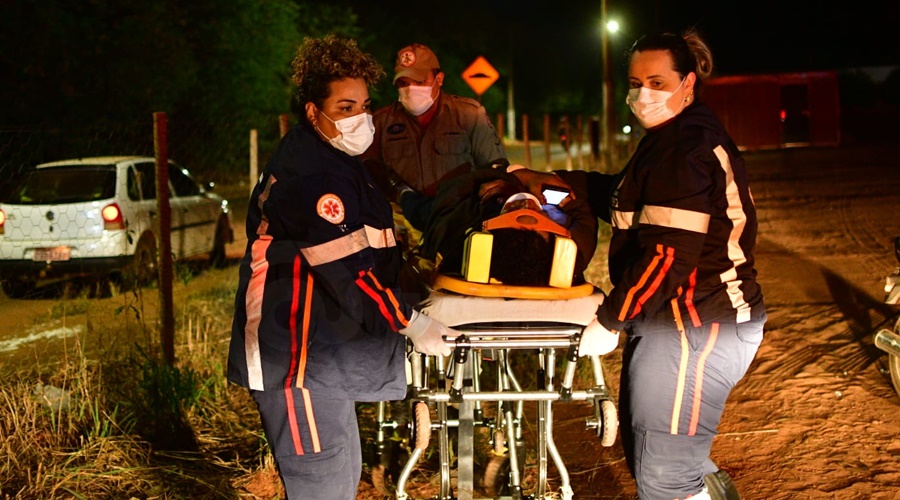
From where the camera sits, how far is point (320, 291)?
2.97m

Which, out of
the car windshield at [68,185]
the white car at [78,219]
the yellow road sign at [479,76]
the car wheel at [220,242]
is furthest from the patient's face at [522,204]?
the yellow road sign at [479,76]

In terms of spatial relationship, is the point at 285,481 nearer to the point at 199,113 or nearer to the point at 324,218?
the point at 324,218

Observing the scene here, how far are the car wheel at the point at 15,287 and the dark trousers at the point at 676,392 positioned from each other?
13.8ft

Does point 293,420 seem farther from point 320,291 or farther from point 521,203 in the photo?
point 521,203

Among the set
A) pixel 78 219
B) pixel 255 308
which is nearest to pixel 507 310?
pixel 255 308

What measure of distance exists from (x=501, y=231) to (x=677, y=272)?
0.67 meters

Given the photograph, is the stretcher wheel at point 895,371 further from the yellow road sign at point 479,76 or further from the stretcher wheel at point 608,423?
the yellow road sign at point 479,76

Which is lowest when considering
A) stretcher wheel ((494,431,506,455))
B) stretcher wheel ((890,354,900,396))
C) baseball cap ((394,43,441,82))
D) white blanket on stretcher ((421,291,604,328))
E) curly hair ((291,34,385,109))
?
stretcher wheel ((494,431,506,455))

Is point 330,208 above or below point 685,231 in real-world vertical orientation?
above

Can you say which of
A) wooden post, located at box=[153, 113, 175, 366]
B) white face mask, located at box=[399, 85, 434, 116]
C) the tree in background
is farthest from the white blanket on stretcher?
the tree in background

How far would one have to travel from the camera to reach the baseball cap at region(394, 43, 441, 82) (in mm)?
4746

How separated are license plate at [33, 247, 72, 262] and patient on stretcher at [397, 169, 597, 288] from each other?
6574 millimetres

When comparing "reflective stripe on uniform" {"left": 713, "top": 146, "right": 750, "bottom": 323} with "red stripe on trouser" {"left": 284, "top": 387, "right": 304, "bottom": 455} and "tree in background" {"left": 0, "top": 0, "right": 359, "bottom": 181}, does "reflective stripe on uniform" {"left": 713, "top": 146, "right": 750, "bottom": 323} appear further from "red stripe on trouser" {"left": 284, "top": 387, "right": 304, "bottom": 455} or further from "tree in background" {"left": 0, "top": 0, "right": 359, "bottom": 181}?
"tree in background" {"left": 0, "top": 0, "right": 359, "bottom": 181}

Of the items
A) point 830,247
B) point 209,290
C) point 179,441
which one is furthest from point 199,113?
point 179,441
